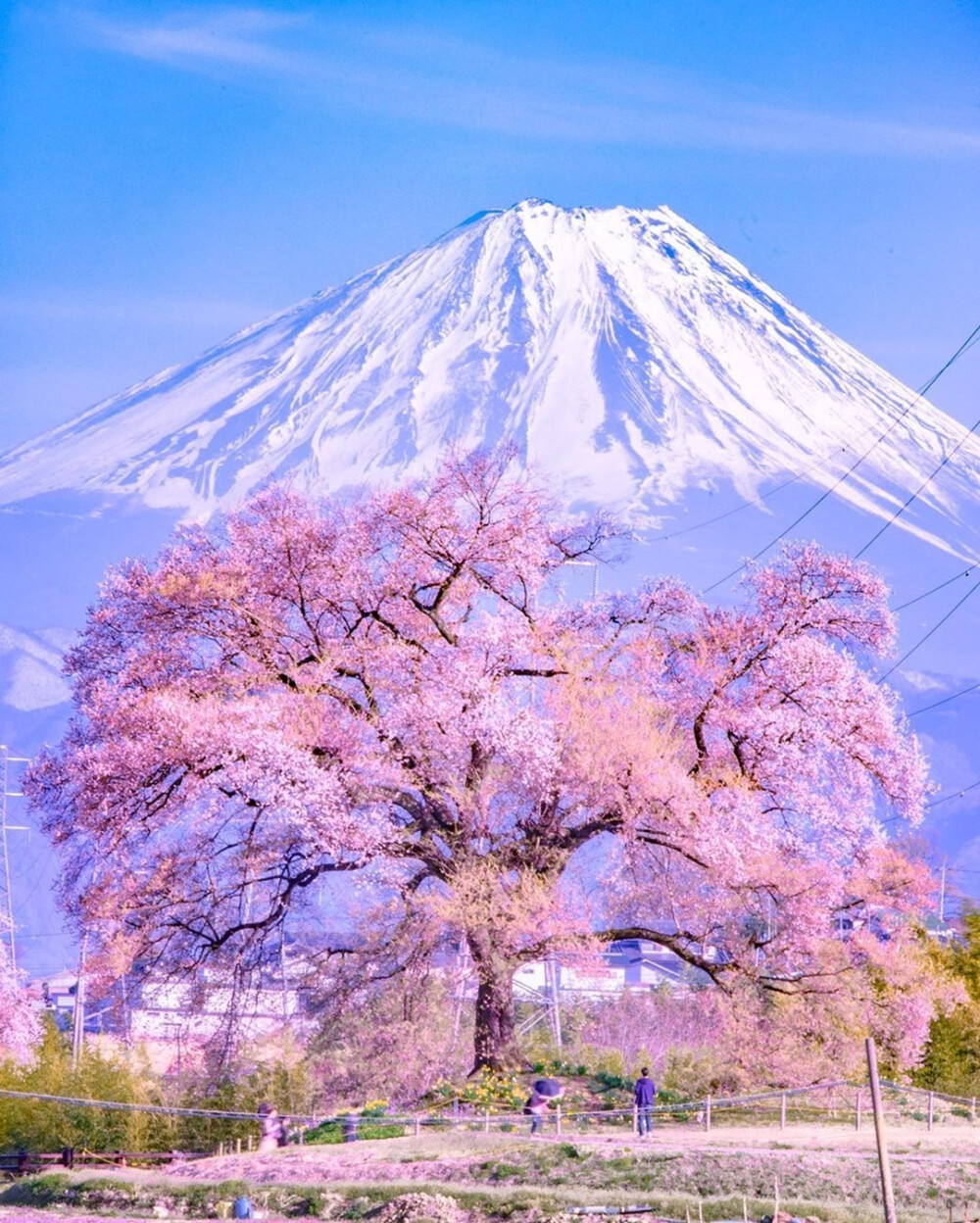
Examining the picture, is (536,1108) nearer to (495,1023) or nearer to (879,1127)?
(495,1023)

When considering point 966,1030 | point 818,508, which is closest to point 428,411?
point 818,508

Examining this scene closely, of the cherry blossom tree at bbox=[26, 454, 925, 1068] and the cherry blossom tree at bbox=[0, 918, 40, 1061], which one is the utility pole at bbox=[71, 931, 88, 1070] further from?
the cherry blossom tree at bbox=[0, 918, 40, 1061]

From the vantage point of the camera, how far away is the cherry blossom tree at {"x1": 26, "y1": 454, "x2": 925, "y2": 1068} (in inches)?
1091

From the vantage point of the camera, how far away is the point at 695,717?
29562mm

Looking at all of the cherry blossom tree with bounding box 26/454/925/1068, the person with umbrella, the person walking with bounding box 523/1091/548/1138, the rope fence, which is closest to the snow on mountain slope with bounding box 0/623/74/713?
the rope fence

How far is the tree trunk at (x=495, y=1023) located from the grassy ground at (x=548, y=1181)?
11.4ft

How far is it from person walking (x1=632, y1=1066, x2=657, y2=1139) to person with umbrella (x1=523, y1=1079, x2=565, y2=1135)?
1.32m

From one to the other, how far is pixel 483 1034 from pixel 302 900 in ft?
12.4

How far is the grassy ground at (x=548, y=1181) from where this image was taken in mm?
20922

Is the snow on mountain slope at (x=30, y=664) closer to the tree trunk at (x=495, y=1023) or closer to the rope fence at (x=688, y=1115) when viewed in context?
the rope fence at (x=688, y=1115)

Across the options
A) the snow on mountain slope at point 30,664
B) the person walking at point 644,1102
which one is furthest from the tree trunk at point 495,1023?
the snow on mountain slope at point 30,664

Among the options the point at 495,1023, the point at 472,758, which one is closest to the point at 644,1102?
the point at 495,1023

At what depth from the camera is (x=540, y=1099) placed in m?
27.3

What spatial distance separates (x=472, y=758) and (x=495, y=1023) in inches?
179
